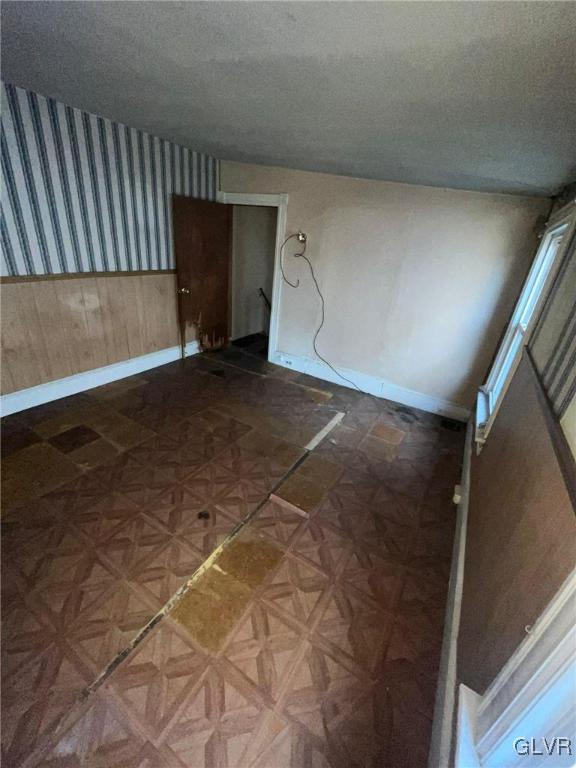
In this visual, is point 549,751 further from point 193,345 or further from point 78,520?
point 193,345

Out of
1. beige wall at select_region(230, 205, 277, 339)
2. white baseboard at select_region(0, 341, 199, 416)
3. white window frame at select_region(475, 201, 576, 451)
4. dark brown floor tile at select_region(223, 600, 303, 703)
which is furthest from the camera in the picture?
beige wall at select_region(230, 205, 277, 339)

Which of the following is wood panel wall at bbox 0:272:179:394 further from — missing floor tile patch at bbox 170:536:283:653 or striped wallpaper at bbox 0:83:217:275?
missing floor tile patch at bbox 170:536:283:653

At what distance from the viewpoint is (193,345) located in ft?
14.2

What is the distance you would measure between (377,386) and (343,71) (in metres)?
3.00

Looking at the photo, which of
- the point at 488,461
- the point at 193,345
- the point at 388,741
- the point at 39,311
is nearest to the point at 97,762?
the point at 388,741

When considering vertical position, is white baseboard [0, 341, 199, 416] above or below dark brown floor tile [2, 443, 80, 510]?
above

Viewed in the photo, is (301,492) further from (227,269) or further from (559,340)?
(227,269)

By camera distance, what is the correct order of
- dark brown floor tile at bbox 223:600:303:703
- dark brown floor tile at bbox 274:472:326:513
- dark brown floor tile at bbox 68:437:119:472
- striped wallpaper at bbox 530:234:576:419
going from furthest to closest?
dark brown floor tile at bbox 68:437:119:472 → dark brown floor tile at bbox 274:472:326:513 → dark brown floor tile at bbox 223:600:303:703 → striped wallpaper at bbox 530:234:576:419

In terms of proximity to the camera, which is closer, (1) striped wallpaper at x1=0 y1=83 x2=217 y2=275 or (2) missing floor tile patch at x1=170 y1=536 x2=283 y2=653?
(2) missing floor tile patch at x1=170 y1=536 x2=283 y2=653

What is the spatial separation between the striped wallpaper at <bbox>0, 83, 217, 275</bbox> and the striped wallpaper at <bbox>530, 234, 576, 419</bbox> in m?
3.51

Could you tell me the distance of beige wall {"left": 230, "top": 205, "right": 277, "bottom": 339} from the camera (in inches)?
182

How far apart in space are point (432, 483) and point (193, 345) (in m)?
3.28

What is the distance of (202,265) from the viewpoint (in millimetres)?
4047

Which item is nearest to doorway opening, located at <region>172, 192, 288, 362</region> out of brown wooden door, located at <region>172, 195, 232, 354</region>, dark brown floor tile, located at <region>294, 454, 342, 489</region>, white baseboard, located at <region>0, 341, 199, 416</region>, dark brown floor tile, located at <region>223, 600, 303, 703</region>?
brown wooden door, located at <region>172, 195, 232, 354</region>
